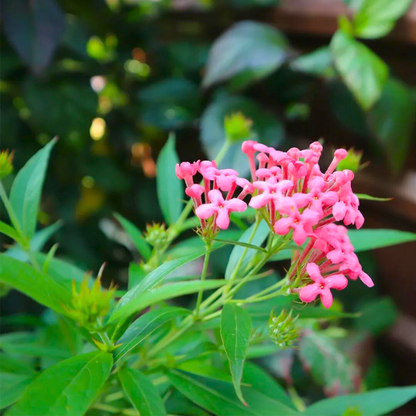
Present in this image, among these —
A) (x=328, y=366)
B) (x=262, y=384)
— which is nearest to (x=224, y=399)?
(x=262, y=384)

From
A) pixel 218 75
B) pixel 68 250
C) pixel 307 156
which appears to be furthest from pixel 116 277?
pixel 307 156

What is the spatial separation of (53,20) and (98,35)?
0.64 feet

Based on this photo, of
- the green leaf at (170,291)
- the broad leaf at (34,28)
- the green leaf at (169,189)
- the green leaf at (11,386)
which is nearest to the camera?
the green leaf at (170,291)

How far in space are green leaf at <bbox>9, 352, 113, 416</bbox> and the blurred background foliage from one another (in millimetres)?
395

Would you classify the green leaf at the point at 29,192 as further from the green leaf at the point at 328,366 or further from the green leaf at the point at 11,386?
the green leaf at the point at 328,366

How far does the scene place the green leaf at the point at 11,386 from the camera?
335mm

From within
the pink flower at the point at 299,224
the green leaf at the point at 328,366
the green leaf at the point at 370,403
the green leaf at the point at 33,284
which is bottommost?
the green leaf at the point at 328,366

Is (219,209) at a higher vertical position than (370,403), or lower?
higher

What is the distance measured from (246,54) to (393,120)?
242mm

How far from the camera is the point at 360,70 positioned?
25.8 inches

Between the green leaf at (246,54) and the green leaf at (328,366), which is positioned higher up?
the green leaf at (246,54)

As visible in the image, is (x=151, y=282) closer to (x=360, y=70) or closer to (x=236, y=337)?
(x=236, y=337)

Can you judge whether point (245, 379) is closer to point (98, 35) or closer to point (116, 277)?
point (116, 277)

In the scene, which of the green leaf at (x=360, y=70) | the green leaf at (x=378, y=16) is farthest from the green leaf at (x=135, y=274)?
the green leaf at (x=378, y=16)
